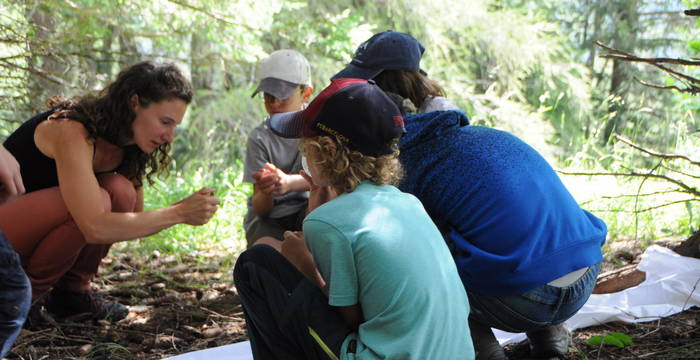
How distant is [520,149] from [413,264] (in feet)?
1.97

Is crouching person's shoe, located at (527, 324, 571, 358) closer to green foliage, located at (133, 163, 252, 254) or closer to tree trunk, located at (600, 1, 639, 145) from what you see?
green foliage, located at (133, 163, 252, 254)

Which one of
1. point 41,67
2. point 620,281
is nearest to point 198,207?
point 620,281

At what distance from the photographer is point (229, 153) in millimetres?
7688

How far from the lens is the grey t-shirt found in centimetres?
307

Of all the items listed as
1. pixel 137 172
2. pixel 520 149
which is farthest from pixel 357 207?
pixel 137 172

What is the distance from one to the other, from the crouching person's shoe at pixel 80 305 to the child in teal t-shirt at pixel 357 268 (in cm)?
133

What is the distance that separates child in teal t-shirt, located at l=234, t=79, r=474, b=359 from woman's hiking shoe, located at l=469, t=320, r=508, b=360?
459 millimetres

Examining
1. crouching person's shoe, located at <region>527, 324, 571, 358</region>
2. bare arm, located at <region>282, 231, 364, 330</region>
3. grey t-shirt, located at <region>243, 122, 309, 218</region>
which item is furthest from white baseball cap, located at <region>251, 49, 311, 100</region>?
crouching person's shoe, located at <region>527, 324, 571, 358</region>

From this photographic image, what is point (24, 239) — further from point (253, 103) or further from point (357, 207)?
point (253, 103)

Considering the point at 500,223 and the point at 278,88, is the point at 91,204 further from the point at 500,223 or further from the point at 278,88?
the point at 500,223

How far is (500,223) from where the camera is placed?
5.91 ft

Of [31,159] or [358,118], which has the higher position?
[358,118]

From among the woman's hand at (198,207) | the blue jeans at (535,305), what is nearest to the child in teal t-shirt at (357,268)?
the blue jeans at (535,305)

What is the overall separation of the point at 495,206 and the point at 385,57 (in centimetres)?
73
